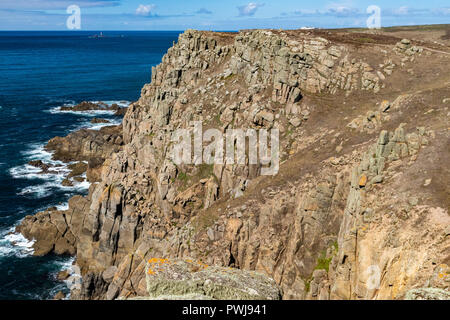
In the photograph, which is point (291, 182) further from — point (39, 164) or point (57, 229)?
point (39, 164)

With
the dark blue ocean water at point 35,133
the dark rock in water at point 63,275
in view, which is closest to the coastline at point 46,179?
the dark blue ocean water at point 35,133

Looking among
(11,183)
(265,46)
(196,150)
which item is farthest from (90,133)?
(265,46)

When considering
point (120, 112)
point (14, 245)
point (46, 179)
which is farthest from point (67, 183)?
point (120, 112)

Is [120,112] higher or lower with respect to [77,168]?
higher

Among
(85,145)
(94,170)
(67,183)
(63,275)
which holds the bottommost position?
(63,275)

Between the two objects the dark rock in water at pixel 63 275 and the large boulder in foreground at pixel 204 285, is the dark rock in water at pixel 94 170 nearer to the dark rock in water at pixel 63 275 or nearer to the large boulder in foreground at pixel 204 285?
the dark rock in water at pixel 63 275

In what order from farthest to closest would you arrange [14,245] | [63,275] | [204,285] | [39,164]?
[39,164]
[14,245]
[63,275]
[204,285]

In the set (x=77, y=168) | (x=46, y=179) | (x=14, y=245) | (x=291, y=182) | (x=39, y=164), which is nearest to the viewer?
(x=291, y=182)
